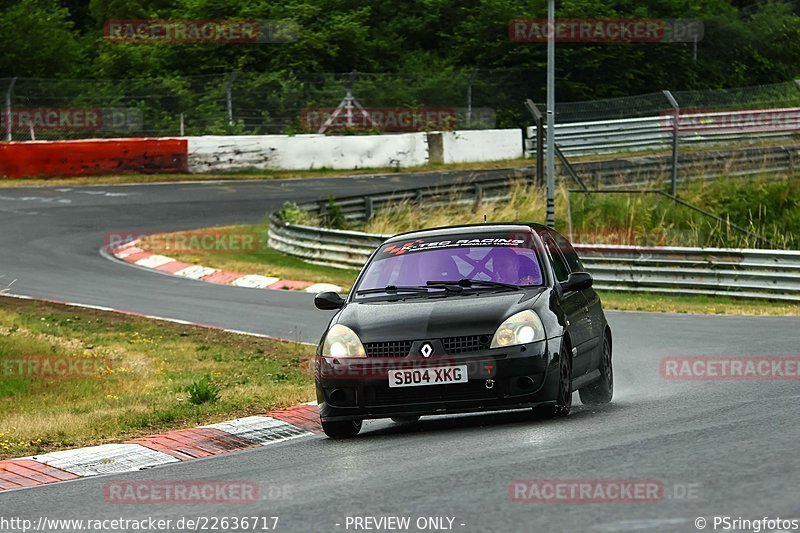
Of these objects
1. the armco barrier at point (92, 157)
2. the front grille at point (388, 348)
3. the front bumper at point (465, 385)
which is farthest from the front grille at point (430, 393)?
the armco barrier at point (92, 157)

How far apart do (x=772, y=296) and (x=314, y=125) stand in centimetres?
2267

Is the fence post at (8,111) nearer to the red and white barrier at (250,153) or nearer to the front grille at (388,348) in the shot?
the red and white barrier at (250,153)

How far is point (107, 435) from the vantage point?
1056 cm

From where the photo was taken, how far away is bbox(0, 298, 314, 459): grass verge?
430 inches

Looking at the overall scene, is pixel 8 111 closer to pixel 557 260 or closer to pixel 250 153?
pixel 250 153

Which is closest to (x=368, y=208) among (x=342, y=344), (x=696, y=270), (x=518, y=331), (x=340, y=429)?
(x=696, y=270)

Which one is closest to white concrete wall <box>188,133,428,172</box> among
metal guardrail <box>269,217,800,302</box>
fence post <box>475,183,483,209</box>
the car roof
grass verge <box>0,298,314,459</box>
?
fence post <box>475,183,483,209</box>

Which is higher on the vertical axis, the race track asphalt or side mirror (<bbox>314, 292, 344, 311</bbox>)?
side mirror (<bbox>314, 292, 344, 311</bbox>)

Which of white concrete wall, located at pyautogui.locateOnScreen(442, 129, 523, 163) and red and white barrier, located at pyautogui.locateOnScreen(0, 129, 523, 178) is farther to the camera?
white concrete wall, located at pyautogui.locateOnScreen(442, 129, 523, 163)

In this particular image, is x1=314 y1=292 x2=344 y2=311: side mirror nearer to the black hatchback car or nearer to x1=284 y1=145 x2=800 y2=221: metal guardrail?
the black hatchback car

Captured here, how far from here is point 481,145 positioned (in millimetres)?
43219

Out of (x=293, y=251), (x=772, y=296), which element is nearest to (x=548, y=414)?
(x=772, y=296)

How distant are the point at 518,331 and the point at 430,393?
739 millimetres

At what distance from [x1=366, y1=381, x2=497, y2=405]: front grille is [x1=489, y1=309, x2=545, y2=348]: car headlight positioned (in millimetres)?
319
